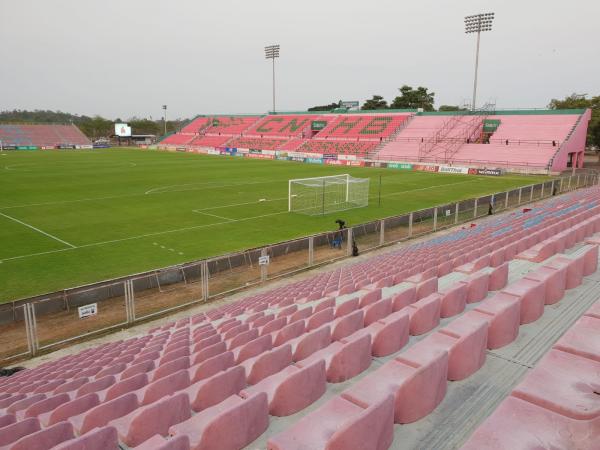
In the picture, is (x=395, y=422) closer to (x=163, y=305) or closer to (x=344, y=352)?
(x=344, y=352)

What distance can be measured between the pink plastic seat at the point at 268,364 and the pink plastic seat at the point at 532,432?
227cm

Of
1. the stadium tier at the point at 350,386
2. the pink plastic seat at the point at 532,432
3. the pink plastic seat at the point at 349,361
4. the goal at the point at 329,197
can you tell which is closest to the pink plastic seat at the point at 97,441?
the stadium tier at the point at 350,386

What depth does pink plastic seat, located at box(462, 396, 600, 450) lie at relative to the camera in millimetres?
2262

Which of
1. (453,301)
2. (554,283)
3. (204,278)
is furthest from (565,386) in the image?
(204,278)

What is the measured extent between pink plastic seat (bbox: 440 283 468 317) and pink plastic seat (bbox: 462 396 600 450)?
110 inches

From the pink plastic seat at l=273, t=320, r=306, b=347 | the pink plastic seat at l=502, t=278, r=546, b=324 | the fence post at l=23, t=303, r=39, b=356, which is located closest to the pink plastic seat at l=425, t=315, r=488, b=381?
the pink plastic seat at l=502, t=278, r=546, b=324

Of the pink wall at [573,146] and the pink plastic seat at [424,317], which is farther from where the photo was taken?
Answer: the pink wall at [573,146]

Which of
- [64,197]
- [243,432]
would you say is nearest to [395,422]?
[243,432]

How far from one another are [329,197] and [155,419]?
28115 mm

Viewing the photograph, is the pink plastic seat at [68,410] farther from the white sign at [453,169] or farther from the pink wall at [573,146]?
the pink wall at [573,146]

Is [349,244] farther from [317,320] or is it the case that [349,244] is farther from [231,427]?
[231,427]

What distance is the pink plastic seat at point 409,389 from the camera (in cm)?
287

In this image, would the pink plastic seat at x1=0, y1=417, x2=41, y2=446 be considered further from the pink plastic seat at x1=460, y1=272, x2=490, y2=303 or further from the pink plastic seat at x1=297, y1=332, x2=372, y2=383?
the pink plastic seat at x1=460, y1=272, x2=490, y2=303

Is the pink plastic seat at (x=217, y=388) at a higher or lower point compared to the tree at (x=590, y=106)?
lower
